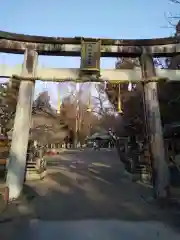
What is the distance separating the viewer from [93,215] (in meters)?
9.11

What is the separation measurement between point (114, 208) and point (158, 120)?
3809mm

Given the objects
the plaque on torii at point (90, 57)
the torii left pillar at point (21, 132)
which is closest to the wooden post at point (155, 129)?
the plaque on torii at point (90, 57)

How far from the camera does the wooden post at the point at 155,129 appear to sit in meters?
11.2

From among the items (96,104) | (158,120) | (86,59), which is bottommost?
(158,120)

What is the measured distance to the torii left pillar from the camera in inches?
444

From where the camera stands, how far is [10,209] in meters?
9.69

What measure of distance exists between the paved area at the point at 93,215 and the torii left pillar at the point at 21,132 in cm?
89

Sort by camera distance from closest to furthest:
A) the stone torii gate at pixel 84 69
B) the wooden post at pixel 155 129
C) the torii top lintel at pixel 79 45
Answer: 1. the wooden post at pixel 155 129
2. the stone torii gate at pixel 84 69
3. the torii top lintel at pixel 79 45

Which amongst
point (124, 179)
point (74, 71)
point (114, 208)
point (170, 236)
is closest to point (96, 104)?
point (124, 179)

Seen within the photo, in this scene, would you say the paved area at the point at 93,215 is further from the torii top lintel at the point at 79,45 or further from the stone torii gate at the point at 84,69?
the torii top lintel at the point at 79,45

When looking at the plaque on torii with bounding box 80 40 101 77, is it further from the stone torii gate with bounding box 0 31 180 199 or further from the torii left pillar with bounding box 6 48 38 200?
the torii left pillar with bounding box 6 48 38 200

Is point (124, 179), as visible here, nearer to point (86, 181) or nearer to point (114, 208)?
point (86, 181)

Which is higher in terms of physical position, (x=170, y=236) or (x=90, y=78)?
(x=90, y=78)

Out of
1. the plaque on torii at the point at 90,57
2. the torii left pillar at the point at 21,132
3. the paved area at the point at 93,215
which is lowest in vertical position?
the paved area at the point at 93,215
